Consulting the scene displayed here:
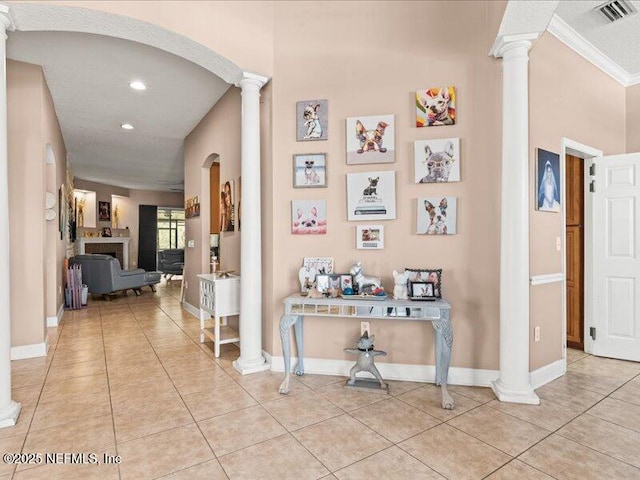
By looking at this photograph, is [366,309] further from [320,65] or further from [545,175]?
[320,65]

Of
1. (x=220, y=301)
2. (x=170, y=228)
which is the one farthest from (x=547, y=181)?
(x=170, y=228)

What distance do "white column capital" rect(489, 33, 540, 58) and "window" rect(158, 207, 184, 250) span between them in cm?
1185

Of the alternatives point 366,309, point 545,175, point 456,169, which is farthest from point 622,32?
point 366,309

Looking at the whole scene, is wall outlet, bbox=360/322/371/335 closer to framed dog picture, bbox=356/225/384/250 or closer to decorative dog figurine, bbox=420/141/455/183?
framed dog picture, bbox=356/225/384/250

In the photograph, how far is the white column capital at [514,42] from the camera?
8.17ft

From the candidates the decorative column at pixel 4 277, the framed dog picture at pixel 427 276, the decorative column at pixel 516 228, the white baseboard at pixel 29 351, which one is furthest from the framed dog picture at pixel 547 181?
the white baseboard at pixel 29 351

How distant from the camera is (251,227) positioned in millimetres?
3135

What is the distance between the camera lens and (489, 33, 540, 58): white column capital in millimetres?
2490

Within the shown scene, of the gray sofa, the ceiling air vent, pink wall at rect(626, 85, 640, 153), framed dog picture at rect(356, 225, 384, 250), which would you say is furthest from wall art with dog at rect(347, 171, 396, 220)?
Result: the gray sofa

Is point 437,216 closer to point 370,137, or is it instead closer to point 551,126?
point 370,137

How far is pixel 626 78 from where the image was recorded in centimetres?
378

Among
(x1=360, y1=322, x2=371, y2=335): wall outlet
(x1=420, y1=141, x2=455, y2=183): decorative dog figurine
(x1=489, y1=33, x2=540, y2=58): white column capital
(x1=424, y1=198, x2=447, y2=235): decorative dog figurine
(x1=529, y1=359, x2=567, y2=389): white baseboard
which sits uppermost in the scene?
(x1=489, y1=33, x2=540, y2=58): white column capital

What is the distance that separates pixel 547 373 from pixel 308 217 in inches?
94.6

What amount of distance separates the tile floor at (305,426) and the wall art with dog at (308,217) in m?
1.26
